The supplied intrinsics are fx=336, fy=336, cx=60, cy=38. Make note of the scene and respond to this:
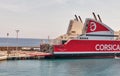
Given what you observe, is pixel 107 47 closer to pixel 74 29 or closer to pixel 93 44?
pixel 93 44

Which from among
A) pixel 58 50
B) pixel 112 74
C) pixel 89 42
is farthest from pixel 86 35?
pixel 112 74

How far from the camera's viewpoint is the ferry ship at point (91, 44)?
70.0 meters

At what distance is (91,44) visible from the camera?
7175 cm

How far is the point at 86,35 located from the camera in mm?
73188

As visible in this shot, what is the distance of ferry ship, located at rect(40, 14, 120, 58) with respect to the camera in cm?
7000

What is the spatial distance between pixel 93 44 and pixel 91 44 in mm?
483

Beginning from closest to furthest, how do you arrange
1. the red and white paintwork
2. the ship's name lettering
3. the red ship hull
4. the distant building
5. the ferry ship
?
the red ship hull < the ferry ship < the red and white paintwork < the ship's name lettering < the distant building

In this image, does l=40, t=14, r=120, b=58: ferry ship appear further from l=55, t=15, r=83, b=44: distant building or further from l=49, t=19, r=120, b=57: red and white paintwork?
l=55, t=15, r=83, b=44: distant building

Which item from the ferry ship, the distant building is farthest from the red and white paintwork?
the distant building

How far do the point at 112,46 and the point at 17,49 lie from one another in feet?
79.1

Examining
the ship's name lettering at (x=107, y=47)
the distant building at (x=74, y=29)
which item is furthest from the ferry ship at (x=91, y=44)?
the distant building at (x=74, y=29)

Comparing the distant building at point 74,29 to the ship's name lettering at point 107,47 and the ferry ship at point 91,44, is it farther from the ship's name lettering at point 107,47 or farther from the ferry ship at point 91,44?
the ship's name lettering at point 107,47

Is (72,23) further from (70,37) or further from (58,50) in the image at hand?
(58,50)

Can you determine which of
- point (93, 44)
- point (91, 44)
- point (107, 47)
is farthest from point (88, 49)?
point (107, 47)
